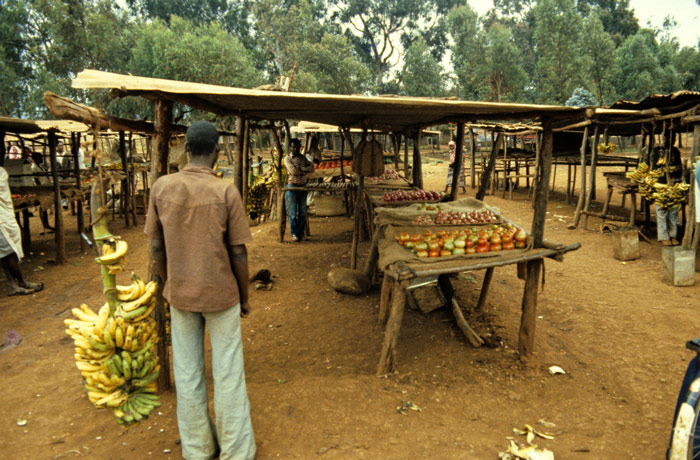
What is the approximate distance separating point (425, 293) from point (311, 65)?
26.3 metres

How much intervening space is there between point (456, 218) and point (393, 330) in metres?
2.35

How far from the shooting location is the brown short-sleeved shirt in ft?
8.60

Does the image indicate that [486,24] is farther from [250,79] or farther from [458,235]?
[458,235]

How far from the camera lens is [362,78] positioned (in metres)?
30.0

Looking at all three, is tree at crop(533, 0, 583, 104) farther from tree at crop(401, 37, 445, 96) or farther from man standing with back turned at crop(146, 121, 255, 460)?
man standing with back turned at crop(146, 121, 255, 460)

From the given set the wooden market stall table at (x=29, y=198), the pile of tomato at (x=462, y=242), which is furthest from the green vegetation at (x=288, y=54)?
the pile of tomato at (x=462, y=242)

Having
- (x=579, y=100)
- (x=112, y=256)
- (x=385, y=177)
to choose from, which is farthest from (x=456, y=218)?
(x=579, y=100)

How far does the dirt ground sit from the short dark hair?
2231mm

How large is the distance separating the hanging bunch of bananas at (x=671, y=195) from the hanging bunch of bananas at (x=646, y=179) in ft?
1.26

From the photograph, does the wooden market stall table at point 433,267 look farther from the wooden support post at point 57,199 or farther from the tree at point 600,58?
the tree at point 600,58

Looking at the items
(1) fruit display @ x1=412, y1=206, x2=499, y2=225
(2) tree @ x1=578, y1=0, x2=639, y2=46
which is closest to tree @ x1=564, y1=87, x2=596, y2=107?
(1) fruit display @ x1=412, y1=206, x2=499, y2=225

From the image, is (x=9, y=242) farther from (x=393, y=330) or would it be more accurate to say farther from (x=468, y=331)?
(x=468, y=331)

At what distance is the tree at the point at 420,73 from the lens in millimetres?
32969

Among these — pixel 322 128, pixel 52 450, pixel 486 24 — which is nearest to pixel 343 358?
pixel 52 450
